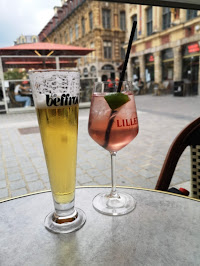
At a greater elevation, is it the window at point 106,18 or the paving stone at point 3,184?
the window at point 106,18

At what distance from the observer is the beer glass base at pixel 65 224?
590mm

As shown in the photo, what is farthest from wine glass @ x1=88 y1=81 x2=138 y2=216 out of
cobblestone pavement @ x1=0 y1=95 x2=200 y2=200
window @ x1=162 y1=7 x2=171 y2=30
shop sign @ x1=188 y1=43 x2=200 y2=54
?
window @ x1=162 y1=7 x2=171 y2=30

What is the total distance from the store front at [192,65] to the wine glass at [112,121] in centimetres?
1414

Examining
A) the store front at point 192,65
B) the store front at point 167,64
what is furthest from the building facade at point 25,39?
the store front at point 192,65

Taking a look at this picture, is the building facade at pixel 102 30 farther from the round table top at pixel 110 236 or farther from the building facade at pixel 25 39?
Result: the round table top at pixel 110 236

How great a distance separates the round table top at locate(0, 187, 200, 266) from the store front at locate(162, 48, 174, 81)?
1671cm

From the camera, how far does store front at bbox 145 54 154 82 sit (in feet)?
58.2

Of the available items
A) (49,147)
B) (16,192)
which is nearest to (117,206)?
(49,147)

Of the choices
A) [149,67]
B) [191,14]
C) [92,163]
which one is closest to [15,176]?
[92,163]

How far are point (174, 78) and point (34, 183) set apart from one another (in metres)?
14.8

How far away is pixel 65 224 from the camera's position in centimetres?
61

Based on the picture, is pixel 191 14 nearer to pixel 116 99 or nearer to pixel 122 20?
pixel 122 20

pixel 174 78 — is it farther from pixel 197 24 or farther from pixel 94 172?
pixel 94 172

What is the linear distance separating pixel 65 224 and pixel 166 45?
56.3ft
